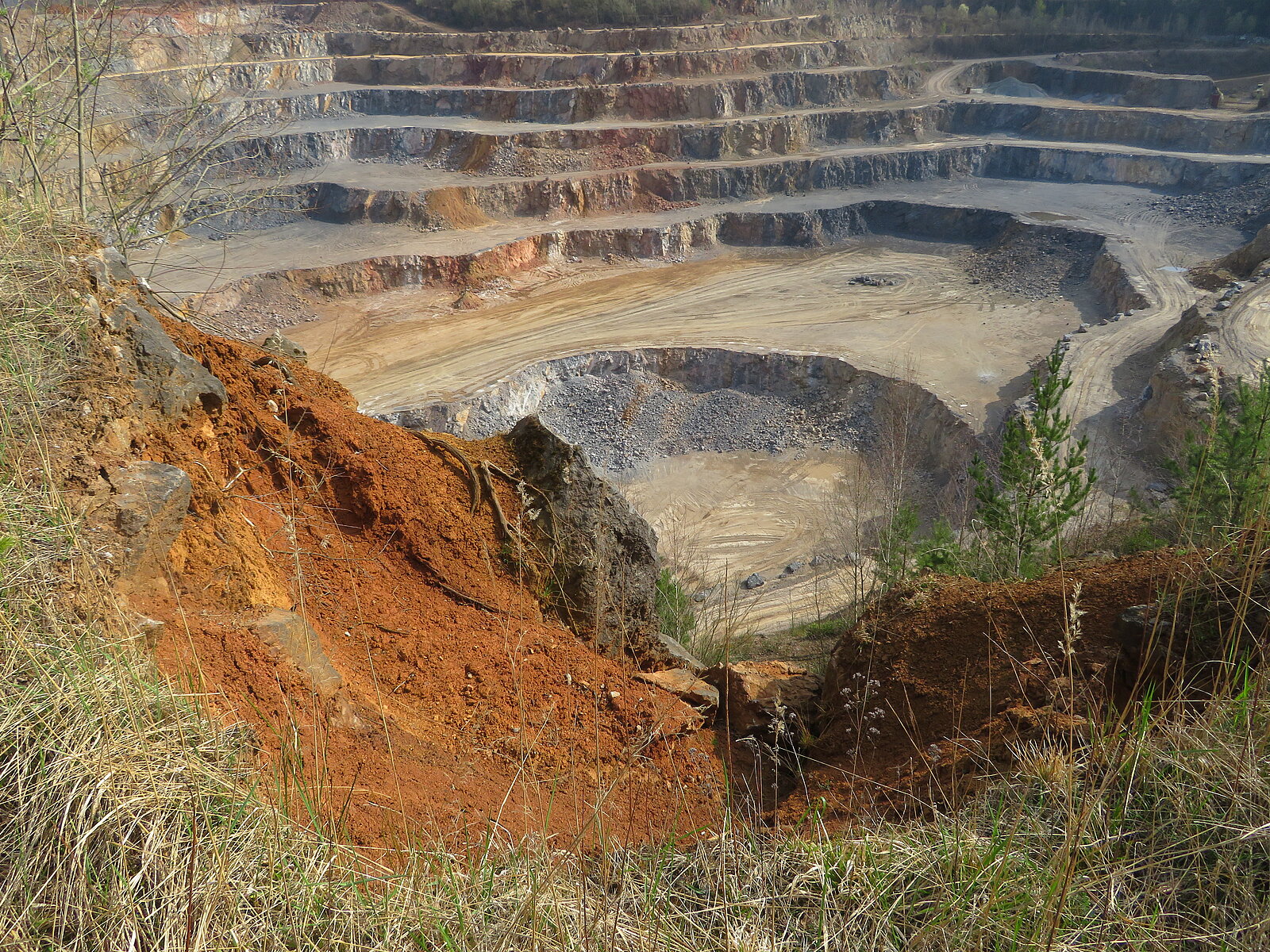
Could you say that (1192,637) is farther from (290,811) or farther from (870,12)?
(870,12)

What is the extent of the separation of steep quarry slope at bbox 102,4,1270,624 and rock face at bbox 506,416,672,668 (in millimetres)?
12863

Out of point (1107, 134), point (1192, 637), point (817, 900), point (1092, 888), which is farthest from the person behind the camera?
point (1107, 134)

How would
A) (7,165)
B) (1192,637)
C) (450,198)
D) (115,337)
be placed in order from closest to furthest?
(1192,637) → (115,337) → (7,165) → (450,198)

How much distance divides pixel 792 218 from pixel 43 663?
41396mm

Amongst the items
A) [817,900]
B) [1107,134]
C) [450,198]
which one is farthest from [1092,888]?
[1107,134]

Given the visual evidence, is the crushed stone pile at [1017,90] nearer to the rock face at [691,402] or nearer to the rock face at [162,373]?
the rock face at [691,402]

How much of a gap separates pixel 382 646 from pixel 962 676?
375 cm

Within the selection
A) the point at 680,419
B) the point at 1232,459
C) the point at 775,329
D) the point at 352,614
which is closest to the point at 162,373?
the point at 352,614

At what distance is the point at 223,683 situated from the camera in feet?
12.7

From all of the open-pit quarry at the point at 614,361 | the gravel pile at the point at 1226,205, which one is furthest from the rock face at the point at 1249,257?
the gravel pile at the point at 1226,205

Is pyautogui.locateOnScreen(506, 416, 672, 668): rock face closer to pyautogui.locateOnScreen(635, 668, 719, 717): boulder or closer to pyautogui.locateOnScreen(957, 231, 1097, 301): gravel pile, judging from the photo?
pyautogui.locateOnScreen(635, 668, 719, 717): boulder

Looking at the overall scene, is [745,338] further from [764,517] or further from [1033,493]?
[1033,493]

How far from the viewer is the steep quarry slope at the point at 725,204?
95.7 ft

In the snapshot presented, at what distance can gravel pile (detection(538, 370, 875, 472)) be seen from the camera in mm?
29391
